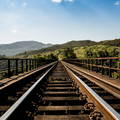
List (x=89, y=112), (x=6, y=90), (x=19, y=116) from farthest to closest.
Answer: (x=6, y=90)
(x=89, y=112)
(x=19, y=116)

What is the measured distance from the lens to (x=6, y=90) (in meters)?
3.70

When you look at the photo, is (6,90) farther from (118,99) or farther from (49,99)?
(118,99)

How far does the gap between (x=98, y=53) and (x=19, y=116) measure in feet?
141

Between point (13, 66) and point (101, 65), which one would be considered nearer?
point (101, 65)

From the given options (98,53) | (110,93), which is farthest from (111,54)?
(110,93)

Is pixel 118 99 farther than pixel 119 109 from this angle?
Yes

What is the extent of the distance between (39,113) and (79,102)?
115cm

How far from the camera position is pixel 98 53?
1678 inches

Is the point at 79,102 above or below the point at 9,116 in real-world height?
below

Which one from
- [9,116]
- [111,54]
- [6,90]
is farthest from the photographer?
[111,54]

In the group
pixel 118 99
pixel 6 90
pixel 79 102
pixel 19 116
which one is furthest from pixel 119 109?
pixel 6 90

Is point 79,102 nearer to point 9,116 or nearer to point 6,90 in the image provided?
point 9,116

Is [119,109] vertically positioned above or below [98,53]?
below

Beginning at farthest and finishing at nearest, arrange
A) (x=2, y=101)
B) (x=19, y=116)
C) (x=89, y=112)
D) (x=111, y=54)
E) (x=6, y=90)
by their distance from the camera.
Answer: (x=111, y=54) → (x=6, y=90) → (x=2, y=101) → (x=89, y=112) → (x=19, y=116)
